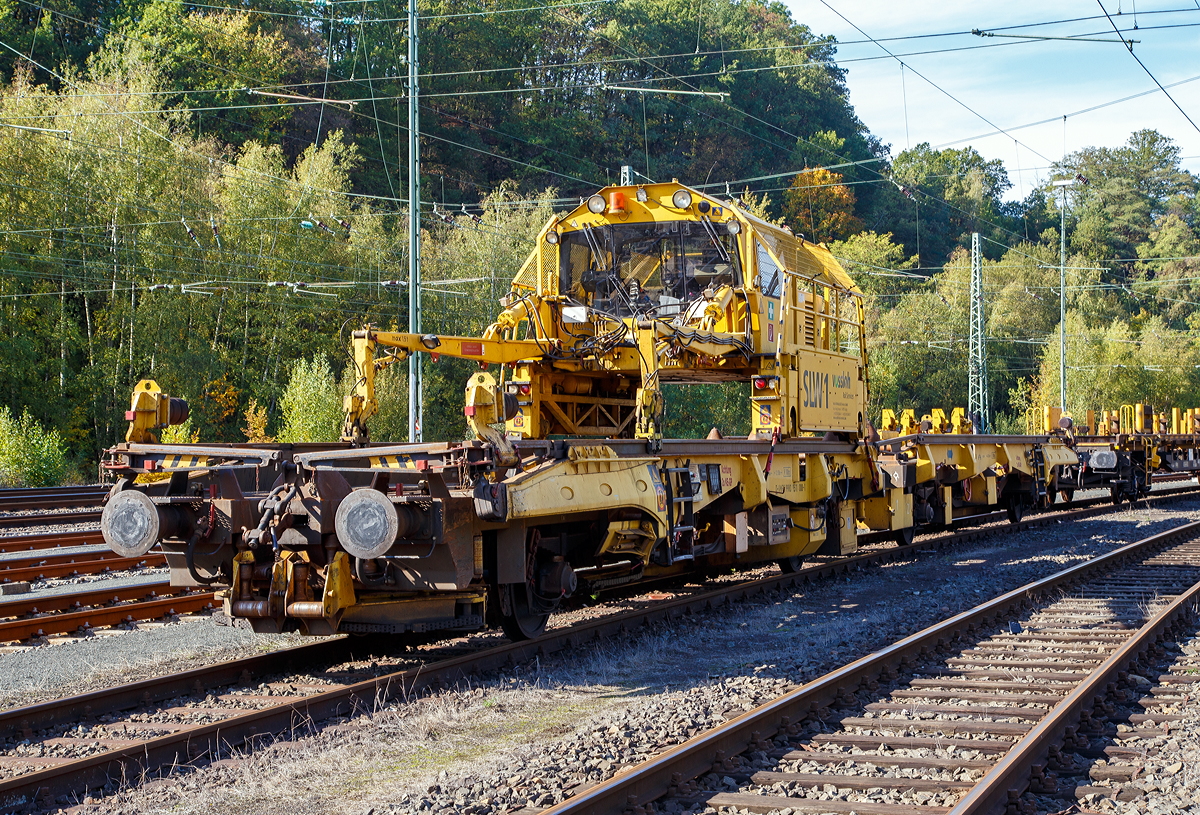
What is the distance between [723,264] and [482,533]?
15.3 ft

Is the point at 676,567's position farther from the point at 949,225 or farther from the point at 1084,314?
the point at 949,225

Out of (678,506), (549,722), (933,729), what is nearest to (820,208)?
(678,506)

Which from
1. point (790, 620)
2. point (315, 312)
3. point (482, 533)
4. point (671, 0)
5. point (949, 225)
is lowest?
point (790, 620)

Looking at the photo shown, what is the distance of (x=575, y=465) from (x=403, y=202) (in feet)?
120

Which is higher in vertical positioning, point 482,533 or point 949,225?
point 949,225

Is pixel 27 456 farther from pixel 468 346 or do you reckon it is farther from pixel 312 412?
pixel 468 346

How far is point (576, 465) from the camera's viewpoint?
7.55m

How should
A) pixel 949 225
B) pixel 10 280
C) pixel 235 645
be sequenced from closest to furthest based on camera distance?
pixel 235 645 < pixel 10 280 < pixel 949 225

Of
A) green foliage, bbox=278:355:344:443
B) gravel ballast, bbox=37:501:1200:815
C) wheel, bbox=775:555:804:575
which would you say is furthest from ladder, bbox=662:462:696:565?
green foliage, bbox=278:355:344:443

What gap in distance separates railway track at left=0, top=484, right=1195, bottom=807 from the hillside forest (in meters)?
7.32

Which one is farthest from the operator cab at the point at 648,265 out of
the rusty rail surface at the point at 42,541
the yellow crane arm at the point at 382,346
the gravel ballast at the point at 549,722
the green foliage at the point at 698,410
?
the green foliage at the point at 698,410

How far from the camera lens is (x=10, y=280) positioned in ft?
98.8

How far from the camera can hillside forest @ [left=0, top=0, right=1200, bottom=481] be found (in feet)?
104

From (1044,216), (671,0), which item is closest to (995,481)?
(671,0)
